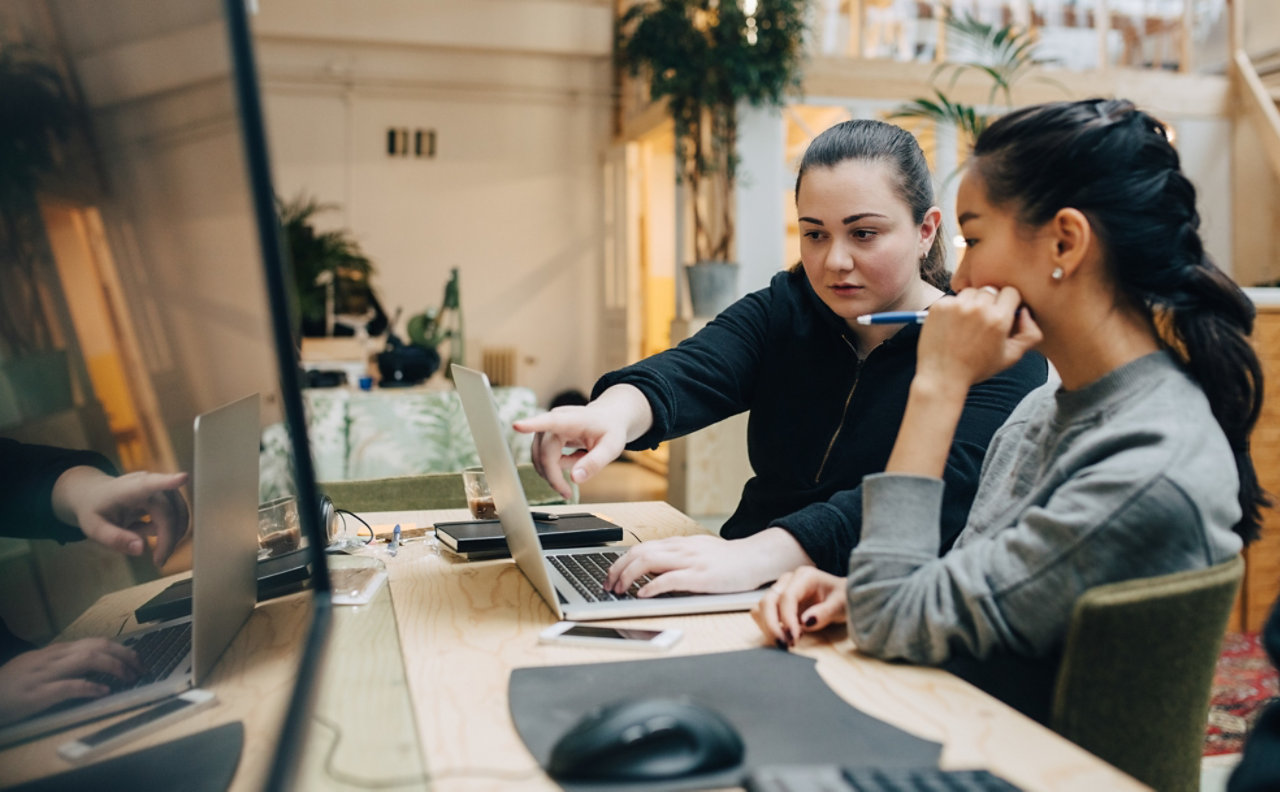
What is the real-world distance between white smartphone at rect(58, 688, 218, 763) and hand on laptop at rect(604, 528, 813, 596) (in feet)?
1.91

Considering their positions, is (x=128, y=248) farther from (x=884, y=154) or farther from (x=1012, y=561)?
(x=884, y=154)

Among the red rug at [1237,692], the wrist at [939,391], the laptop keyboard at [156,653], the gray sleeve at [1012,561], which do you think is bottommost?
the red rug at [1237,692]

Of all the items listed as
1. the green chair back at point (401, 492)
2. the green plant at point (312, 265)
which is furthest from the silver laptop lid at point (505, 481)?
the green plant at point (312, 265)

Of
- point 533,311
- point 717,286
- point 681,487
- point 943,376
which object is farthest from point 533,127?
point 943,376

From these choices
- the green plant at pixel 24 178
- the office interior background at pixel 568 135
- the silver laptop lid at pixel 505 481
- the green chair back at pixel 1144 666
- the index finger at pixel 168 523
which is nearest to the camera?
the green plant at pixel 24 178

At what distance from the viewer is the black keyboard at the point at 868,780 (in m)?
0.56

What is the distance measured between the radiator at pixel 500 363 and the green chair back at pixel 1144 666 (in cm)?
722

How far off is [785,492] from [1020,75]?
16.3ft

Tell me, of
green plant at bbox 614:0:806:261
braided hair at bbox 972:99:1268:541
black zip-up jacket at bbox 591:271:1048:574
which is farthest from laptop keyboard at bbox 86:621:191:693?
green plant at bbox 614:0:806:261

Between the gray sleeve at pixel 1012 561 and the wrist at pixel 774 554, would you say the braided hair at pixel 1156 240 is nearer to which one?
the gray sleeve at pixel 1012 561

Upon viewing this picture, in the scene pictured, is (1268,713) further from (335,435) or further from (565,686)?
(335,435)

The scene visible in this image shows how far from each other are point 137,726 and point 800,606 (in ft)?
2.19

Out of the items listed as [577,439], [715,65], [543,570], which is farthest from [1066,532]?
[715,65]

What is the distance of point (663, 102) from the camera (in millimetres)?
6277
